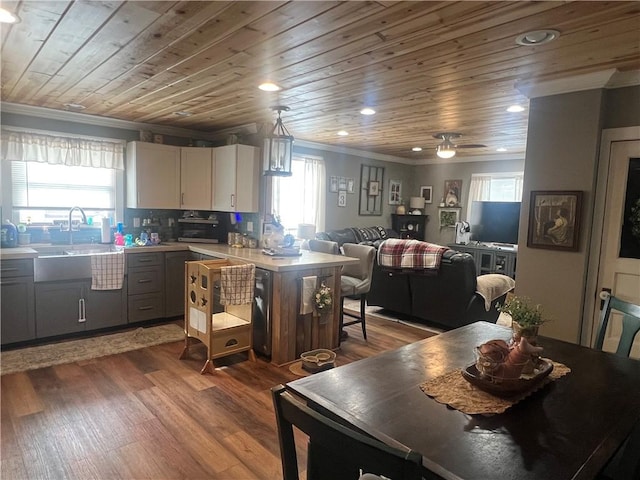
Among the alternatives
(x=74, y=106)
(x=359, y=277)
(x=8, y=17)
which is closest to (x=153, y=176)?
(x=74, y=106)

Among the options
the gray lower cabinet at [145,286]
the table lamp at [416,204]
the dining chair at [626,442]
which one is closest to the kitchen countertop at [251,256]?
the gray lower cabinet at [145,286]

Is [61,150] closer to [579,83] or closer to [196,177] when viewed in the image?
[196,177]

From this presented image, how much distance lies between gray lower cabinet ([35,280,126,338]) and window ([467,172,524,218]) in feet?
20.2

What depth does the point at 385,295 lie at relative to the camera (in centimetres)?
519

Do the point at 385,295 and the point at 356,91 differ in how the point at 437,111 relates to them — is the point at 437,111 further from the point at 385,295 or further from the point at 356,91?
the point at 385,295

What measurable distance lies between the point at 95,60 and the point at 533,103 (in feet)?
10.4

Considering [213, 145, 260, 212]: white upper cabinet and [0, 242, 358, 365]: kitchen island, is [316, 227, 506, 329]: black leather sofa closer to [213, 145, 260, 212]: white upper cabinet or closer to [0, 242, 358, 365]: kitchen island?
[0, 242, 358, 365]: kitchen island

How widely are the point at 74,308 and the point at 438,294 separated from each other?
3.81 metres

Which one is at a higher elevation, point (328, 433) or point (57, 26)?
point (57, 26)

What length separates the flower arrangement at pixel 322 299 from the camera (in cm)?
364

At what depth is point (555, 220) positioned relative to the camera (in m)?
3.04

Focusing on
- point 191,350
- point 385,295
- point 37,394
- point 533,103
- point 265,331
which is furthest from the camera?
point 385,295

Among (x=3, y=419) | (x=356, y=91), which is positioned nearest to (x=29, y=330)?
(x=3, y=419)

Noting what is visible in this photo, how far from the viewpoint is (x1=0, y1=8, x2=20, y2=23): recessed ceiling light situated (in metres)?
1.97
